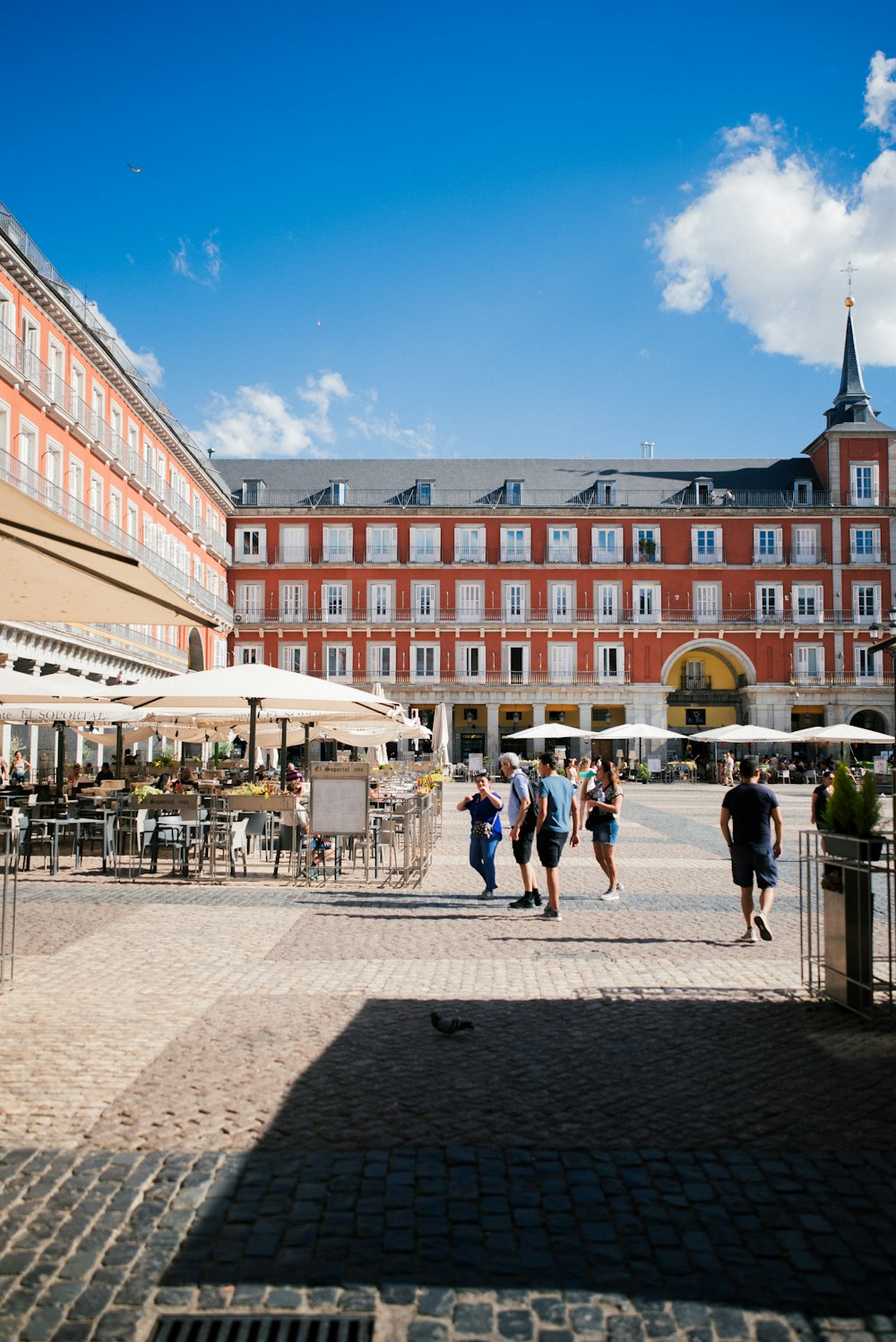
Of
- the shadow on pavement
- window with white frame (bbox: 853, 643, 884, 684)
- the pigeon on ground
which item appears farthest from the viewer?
window with white frame (bbox: 853, 643, 884, 684)

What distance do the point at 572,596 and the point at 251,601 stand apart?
1515 cm

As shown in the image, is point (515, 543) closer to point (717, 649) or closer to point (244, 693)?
point (717, 649)

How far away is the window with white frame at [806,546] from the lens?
48219mm

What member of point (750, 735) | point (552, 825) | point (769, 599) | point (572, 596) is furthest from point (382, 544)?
point (552, 825)

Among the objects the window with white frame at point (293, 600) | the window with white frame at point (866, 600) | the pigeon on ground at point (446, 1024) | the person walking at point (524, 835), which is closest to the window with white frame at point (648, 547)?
the window with white frame at point (866, 600)

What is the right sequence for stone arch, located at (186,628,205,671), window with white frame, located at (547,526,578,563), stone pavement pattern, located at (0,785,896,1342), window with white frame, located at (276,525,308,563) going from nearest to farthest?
stone pavement pattern, located at (0,785,896,1342), stone arch, located at (186,628,205,671), window with white frame, located at (547,526,578,563), window with white frame, located at (276,525,308,563)

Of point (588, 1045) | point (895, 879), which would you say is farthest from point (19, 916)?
point (895, 879)

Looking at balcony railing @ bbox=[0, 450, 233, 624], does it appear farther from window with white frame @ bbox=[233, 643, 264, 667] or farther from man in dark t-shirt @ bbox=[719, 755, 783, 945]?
man in dark t-shirt @ bbox=[719, 755, 783, 945]

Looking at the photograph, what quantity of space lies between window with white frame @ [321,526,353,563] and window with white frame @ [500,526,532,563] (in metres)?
7.20

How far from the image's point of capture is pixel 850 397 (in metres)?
50.3

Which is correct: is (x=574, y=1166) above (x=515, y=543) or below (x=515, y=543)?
below

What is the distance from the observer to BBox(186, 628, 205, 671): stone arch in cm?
4319

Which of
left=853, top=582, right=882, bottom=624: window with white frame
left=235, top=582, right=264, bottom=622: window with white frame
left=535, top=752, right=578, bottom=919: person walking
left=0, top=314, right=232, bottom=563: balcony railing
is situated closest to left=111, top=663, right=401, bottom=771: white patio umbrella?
left=535, top=752, right=578, bottom=919: person walking

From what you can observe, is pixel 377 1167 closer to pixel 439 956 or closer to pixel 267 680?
pixel 439 956
